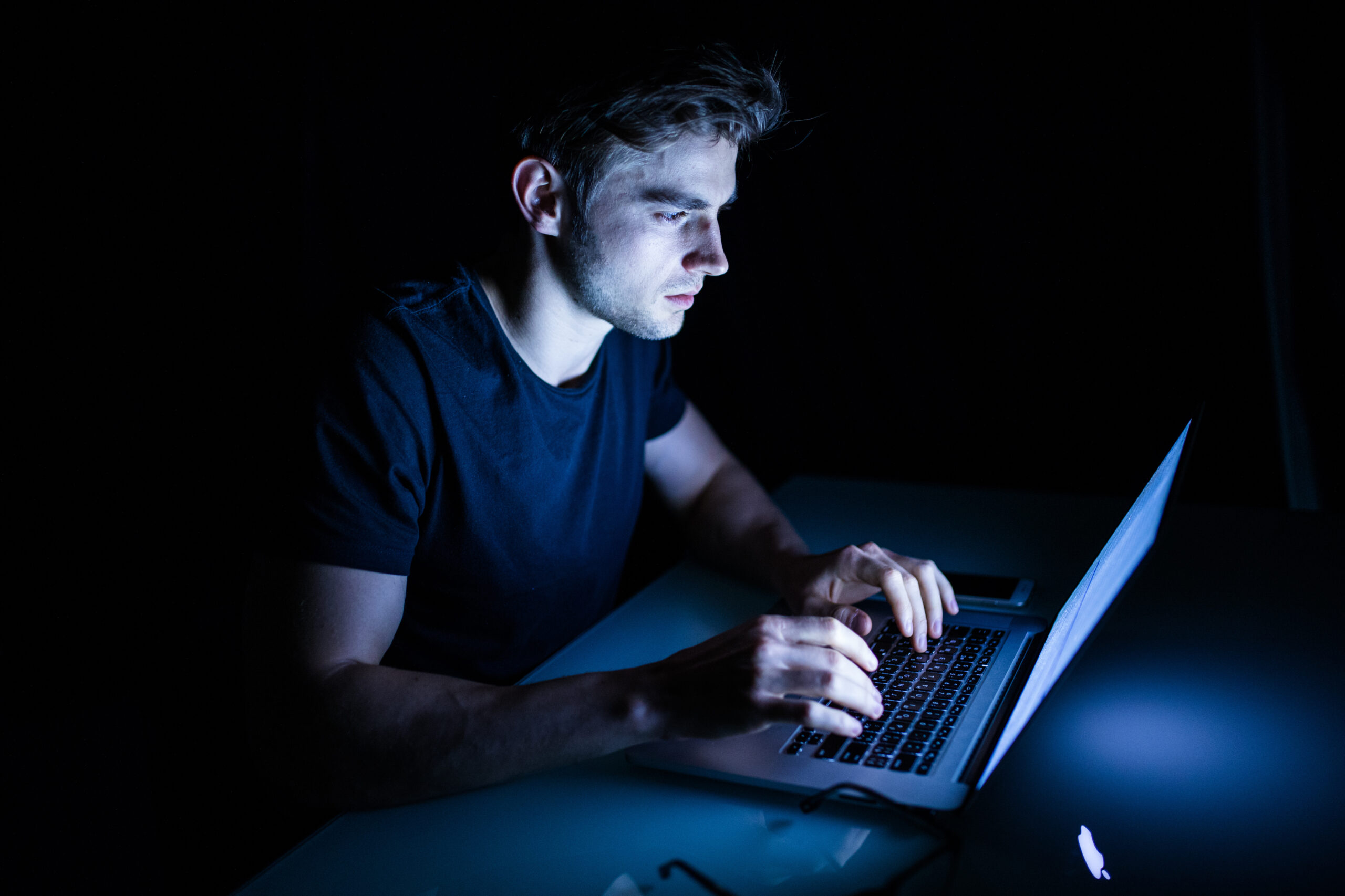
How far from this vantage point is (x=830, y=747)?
30.6 inches

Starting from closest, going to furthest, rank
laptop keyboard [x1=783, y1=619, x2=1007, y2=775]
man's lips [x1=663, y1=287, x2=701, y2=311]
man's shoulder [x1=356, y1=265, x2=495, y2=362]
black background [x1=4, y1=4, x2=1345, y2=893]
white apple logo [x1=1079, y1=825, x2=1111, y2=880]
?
white apple logo [x1=1079, y1=825, x2=1111, y2=880] < laptop keyboard [x1=783, y1=619, x2=1007, y2=775] < man's shoulder [x1=356, y1=265, x2=495, y2=362] < man's lips [x1=663, y1=287, x2=701, y2=311] < black background [x1=4, y1=4, x2=1345, y2=893]

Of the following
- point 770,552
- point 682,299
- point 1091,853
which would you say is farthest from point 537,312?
point 1091,853

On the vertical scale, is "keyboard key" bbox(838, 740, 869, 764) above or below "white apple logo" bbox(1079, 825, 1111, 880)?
below

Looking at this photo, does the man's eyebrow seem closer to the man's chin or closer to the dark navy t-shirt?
the man's chin

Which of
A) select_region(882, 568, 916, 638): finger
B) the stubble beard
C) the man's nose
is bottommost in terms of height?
select_region(882, 568, 916, 638): finger

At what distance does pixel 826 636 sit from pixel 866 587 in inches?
11.7

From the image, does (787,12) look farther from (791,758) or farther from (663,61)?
(791,758)

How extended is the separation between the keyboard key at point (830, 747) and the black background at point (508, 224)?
67 centimetres

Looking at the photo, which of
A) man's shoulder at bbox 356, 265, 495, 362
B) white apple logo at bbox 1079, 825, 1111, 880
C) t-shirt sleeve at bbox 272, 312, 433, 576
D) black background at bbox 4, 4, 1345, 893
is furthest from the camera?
black background at bbox 4, 4, 1345, 893

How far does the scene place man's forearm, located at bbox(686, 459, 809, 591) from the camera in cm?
118

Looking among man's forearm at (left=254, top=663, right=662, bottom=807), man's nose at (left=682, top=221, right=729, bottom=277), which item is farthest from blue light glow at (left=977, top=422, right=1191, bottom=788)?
man's nose at (left=682, top=221, right=729, bottom=277)

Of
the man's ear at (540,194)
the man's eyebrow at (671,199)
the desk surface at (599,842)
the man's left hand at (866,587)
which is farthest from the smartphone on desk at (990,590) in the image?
the man's ear at (540,194)

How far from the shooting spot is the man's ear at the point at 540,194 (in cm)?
111

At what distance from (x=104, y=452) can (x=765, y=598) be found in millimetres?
1048
